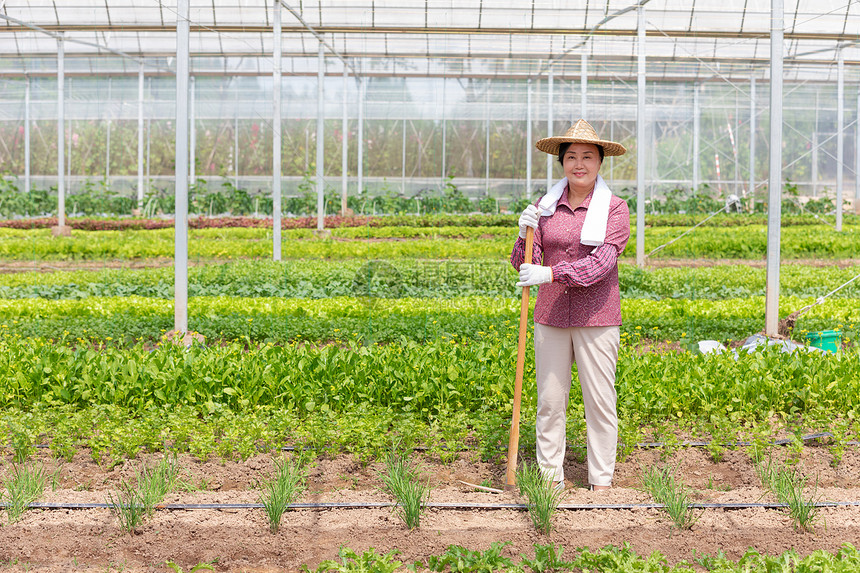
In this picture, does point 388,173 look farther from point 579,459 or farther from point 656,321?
point 579,459

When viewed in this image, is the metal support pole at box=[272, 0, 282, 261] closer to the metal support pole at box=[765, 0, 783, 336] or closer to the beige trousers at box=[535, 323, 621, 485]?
the metal support pole at box=[765, 0, 783, 336]

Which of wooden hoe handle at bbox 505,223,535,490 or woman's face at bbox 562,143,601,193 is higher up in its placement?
woman's face at bbox 562,143,601,193

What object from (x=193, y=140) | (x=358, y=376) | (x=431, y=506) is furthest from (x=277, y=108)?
(x=193, y=140)

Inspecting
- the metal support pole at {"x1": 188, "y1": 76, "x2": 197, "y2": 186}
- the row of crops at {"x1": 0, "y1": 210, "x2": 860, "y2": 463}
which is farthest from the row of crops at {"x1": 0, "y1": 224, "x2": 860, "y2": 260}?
the metal support pole at {"x1": 188, "y1": 76, "x2": 197, "y2": 186}

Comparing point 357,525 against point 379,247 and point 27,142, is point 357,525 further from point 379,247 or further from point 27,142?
point 27,142

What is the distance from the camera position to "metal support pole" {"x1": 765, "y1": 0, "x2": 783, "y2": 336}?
8.12m

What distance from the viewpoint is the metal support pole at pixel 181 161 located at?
7.79 m

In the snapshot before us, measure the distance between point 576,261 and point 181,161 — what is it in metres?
4.59

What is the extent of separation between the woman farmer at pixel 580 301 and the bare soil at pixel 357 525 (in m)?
0.29

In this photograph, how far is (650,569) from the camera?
3346 millimetres

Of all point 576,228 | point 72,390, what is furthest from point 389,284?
point 576,228

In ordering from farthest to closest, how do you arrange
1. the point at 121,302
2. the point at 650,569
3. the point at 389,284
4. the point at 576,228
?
1. the point at 389,284
2. the point at 121,302
3. the point at 576,228
4. the point at 650,569

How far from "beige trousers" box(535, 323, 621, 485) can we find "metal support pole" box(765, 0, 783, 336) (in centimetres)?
419

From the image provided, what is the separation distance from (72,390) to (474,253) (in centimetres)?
951
